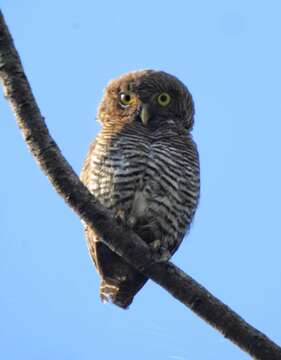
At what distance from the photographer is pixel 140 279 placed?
4898mm

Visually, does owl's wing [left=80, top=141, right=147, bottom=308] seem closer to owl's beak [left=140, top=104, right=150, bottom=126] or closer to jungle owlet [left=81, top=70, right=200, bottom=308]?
jungle owlet [left=81, top=70, right=200, bottom=308]

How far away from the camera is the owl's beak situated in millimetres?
5420

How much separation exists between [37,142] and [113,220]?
1.76 feet

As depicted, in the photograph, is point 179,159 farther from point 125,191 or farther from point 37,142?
point 37,142

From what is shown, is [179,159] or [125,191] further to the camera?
[179,159]

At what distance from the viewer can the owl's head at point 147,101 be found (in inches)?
217

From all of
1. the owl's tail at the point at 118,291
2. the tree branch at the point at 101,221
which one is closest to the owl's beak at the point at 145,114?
the owl's tail at the point at 118,291

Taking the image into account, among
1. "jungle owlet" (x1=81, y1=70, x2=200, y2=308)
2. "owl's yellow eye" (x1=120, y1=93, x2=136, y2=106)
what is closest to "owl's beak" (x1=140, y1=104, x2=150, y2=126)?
"jungle owlet" (x1=81, y1=70, x2=200, y2=308)

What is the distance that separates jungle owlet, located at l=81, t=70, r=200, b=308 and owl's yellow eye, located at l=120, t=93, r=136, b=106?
15 millimetres

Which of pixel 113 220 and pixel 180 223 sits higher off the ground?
pixel 180 223

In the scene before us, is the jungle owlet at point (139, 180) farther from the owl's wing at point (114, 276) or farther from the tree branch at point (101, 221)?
the tree branch at point (101, 221)

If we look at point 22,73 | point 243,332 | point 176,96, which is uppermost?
point 176,96

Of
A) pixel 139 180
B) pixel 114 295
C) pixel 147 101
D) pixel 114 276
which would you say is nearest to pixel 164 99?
pixel 147 101

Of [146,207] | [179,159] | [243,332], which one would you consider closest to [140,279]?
[146,207]
